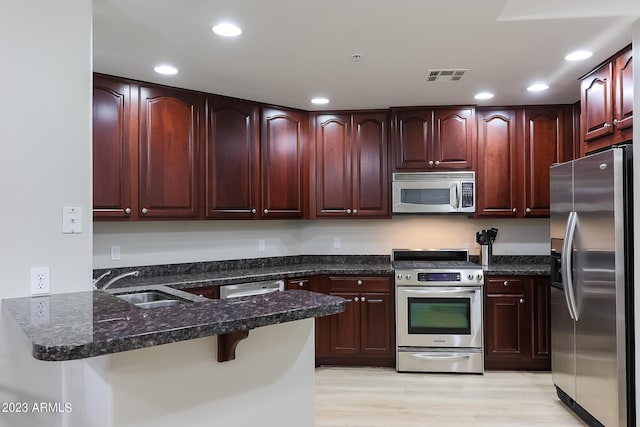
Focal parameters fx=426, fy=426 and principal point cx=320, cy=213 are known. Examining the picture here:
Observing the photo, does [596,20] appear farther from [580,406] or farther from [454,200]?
[580,406]

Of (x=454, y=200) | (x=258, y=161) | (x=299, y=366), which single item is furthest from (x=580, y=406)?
(x=258, y=161)

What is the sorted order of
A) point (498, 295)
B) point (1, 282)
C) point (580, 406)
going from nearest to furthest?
point (1, 282) < point (580, 406) < point (498, 295)

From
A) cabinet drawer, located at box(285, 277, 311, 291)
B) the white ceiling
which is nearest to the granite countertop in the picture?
the white ceiling

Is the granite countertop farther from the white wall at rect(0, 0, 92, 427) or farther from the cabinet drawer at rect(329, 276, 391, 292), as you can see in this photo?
the cabinet drawer at rect(329, 276, 391, 292)

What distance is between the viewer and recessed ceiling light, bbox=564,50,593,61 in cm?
264

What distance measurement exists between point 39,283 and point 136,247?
1.63 metres

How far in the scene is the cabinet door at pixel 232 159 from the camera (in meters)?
3.50

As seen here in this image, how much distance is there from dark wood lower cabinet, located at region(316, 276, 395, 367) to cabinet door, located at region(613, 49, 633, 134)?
2.06 metres

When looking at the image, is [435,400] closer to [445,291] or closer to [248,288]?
[445,291]

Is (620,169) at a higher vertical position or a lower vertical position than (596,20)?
lower

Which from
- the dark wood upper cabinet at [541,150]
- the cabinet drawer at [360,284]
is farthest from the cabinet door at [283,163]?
the dark wood upper cabinet at [541,150]

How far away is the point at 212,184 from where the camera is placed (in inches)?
138

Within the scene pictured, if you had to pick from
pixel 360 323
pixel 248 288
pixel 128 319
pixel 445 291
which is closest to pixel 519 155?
pixel 445 291

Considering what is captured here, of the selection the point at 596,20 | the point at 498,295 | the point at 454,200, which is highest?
the point at 596,20
